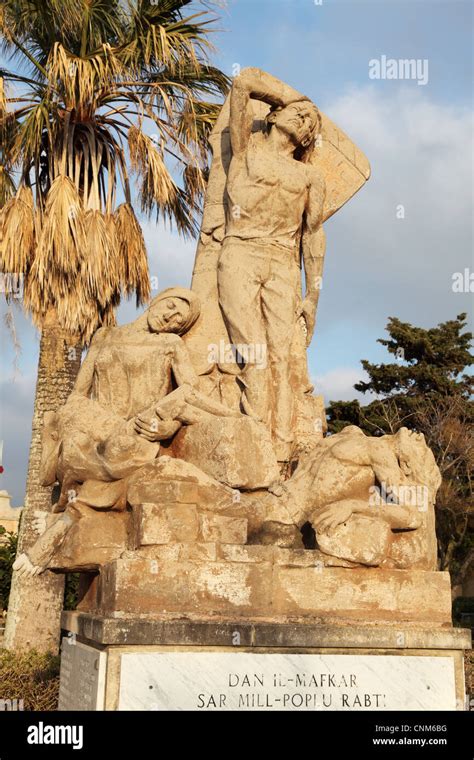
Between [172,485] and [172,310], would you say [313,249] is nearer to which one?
[172,310]

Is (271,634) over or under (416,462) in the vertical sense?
under

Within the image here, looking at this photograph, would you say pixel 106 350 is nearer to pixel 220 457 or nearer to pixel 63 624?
pixel 220 457

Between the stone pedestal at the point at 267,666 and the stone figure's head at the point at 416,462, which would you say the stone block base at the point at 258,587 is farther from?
the stone figure's head at the point at 416,462

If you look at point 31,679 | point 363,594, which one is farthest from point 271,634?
point 31,679

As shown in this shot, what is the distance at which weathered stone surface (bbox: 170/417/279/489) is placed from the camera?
5.65 meters

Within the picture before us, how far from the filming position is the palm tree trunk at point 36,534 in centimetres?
1123

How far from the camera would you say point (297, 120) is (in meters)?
6.90

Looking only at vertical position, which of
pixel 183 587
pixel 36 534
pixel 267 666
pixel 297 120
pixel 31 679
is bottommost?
pixel 31 679

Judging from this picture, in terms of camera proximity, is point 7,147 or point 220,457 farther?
point 7,147

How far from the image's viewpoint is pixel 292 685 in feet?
16.1

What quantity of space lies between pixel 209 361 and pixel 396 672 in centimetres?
248

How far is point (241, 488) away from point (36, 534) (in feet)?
20.4

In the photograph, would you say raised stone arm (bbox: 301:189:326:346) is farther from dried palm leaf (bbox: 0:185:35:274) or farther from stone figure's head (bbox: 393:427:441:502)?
dried palm leaf (bbox: 0:185:35:274)

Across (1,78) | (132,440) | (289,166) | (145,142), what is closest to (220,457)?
(132,440)
